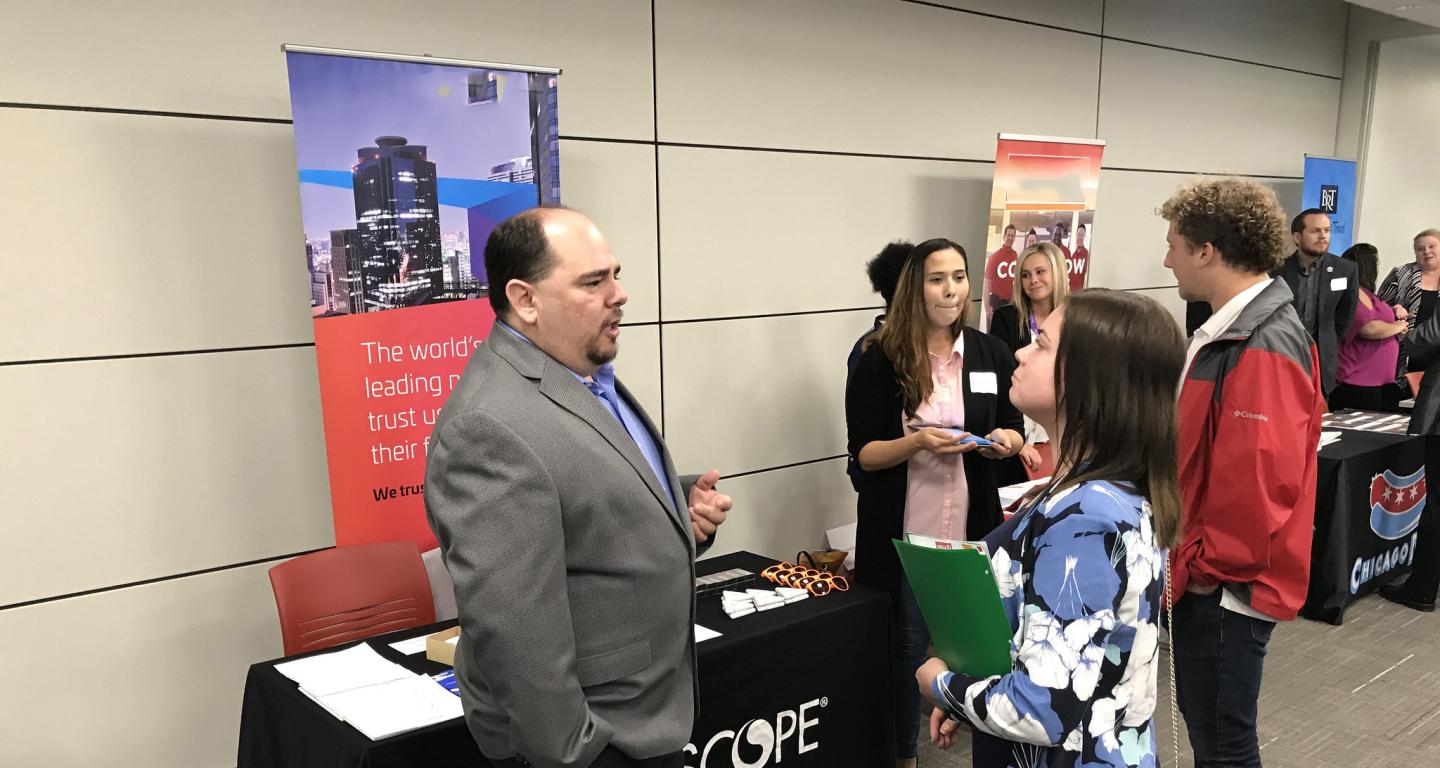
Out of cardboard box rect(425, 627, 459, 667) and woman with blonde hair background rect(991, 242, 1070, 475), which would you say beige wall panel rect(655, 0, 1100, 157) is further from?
cardboard box rect(425, 627, 459, 667)

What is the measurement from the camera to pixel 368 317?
9.22 ft

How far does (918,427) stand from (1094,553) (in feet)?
5.52

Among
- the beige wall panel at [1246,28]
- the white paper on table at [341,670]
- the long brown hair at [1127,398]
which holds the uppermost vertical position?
the beige wall panel at [1246,28]

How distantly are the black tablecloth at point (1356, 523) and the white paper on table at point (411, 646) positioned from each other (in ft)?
12.5

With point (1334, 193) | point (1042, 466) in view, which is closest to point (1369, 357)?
point (1334, 193)

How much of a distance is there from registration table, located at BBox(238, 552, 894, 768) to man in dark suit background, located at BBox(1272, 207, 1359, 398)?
4.69 meters

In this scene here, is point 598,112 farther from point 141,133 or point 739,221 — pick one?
point 141,133

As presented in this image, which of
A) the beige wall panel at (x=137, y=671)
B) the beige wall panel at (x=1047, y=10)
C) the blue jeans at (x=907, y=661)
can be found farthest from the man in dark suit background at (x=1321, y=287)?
the beige wall panel at (x=137, y=671)

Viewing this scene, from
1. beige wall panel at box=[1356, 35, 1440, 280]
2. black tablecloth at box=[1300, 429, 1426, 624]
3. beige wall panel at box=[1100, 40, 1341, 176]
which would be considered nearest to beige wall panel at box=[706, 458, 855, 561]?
black tablecloth at box=[1300, 429, 1426, 624]

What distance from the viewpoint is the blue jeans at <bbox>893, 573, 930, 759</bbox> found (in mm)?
3074

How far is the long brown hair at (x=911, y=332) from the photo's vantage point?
119 inches

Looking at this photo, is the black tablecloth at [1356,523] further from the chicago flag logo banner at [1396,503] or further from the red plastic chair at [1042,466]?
the red plastic chair at [1042,466]

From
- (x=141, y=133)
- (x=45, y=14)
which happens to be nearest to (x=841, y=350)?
(x=141, y=133)

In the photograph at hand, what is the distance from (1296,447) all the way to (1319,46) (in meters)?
6.73
